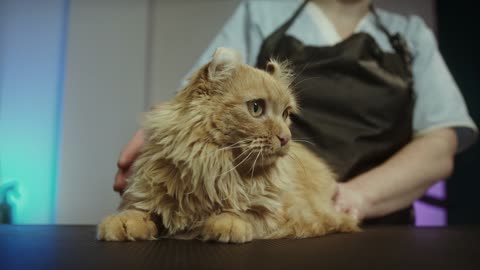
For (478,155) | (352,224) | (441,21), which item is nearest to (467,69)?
(441,21)

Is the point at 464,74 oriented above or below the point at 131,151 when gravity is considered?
above

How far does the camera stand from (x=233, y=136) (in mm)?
618

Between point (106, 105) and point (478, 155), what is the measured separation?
1369mm

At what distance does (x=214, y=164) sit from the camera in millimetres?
622

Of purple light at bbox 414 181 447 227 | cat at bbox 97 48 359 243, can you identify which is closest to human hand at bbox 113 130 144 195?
cat at bbox 97 48 359 243

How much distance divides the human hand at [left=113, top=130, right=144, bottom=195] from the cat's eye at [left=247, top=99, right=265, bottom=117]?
27 cm

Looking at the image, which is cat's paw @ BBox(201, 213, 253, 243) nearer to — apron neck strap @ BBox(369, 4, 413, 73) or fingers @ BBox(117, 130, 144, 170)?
fingers @ BBox(117, 130, 144, 170)

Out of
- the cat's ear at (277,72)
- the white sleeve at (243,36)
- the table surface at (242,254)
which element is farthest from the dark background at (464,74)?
the cat's ear at (277,72)

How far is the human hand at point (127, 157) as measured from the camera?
825mm

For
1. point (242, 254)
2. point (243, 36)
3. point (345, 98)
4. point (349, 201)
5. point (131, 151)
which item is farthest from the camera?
point (243, 36)

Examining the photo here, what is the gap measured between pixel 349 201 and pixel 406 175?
0.28m

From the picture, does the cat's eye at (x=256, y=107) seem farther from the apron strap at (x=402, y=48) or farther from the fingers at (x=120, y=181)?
the apron strap at (x=402, y=48)

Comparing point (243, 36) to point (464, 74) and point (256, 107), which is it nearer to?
point (256, 107)

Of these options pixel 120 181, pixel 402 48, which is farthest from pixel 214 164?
pixel 402 48
